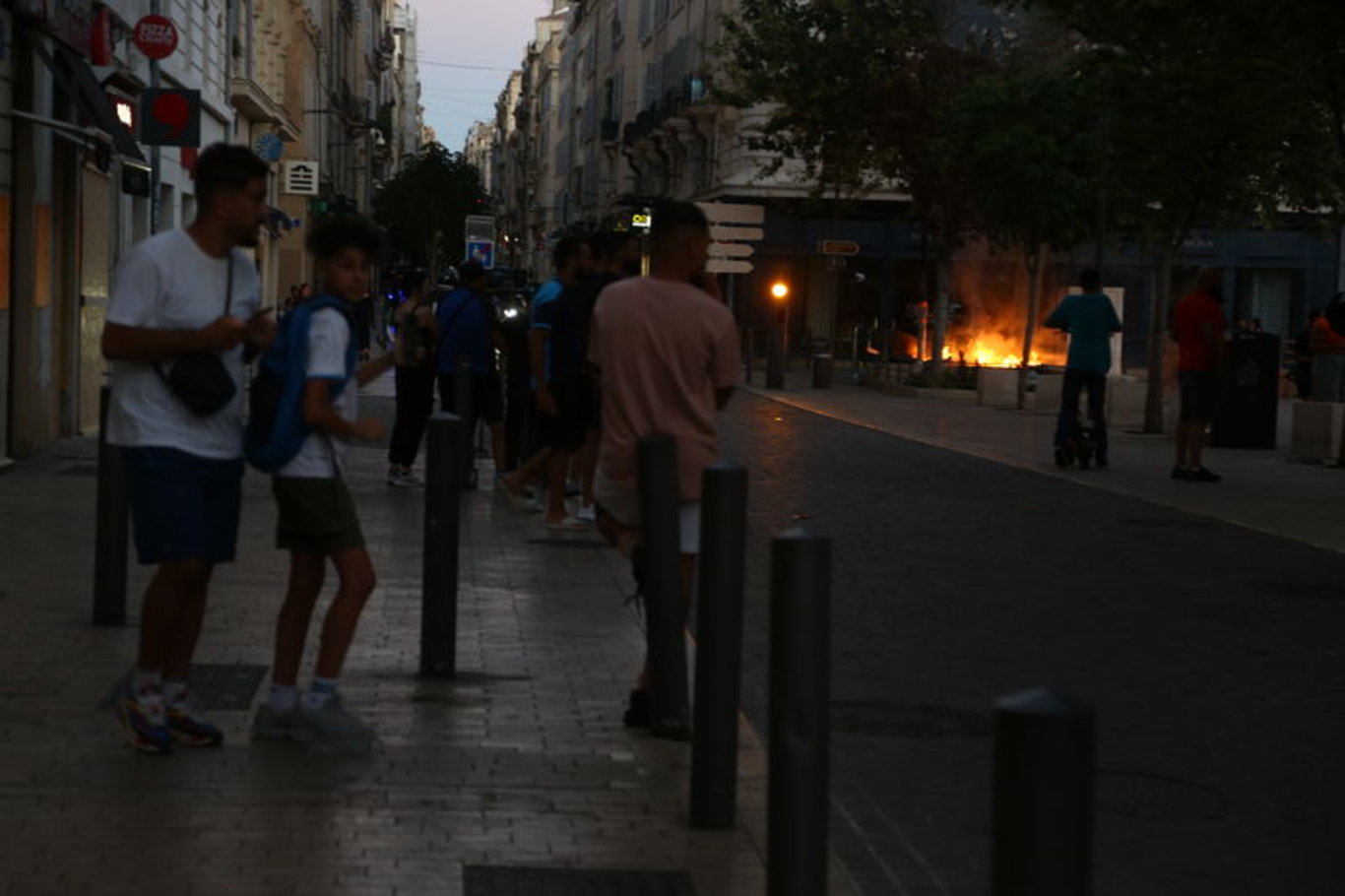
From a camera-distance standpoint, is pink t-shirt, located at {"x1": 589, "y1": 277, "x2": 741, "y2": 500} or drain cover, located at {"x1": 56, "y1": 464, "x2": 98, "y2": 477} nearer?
pink t-shirt, located at {"x1": 589, "y1": 277, "x2": 741, "y2": 500}

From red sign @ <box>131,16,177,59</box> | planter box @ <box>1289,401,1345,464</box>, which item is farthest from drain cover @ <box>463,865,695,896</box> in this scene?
planter box @ <box>1289,401,1345,464</box>

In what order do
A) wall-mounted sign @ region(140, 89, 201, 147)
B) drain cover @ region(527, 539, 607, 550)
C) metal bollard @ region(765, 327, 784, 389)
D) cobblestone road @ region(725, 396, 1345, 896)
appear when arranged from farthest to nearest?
1. metal bollard @ region(765, 327, 784, 389)
2. wall-mounted sign @ region(140, 89, 201, 147)
3. drain cover @ region(527, 539, 607, 550)
4. cobblestone road @ region(725, 396, 1345, 896)

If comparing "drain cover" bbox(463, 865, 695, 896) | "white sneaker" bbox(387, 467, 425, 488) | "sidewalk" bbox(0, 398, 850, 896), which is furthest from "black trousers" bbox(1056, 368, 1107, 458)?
"drain cover" bbox(463, 865, 695, 896)

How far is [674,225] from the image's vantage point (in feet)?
25.6

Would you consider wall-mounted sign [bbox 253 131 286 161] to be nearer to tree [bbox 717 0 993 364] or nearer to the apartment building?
the apartment building

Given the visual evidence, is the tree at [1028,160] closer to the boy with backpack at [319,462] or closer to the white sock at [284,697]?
the boy with backpack at [319,462]

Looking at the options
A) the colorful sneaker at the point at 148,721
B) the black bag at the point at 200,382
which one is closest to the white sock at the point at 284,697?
the colorful sneaker at the point at 148,721

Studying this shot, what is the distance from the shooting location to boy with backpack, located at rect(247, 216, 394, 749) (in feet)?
23.3

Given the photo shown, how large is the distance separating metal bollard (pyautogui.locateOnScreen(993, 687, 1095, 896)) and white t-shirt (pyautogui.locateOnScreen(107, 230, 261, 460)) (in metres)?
4.43

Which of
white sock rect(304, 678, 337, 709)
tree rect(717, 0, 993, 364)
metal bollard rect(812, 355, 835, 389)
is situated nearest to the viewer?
white sock rect(304, 678, 337, 709)

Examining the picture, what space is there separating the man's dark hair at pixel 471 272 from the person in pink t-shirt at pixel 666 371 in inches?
398

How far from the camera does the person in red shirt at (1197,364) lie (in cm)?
2045

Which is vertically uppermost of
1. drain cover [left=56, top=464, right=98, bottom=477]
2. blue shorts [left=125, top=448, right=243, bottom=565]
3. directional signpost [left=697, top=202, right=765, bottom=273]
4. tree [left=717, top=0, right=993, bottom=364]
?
tree [left=717, top=0, right=993, bottom=364]

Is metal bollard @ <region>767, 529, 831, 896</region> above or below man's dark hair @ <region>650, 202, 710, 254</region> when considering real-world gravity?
below
